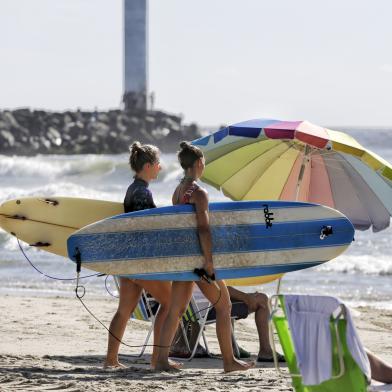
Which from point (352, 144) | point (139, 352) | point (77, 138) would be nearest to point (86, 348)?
point (139, 352)

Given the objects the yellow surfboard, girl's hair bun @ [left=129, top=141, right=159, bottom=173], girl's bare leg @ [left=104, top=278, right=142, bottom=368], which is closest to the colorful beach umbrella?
the yellow surfboard

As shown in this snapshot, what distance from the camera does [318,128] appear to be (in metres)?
6.15

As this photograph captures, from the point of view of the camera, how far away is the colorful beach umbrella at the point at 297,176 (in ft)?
21.8

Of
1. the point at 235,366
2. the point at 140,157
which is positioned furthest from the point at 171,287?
the point at 140,157

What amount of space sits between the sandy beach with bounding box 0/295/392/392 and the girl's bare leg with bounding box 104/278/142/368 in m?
0.11

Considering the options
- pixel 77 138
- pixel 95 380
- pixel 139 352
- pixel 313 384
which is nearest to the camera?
pixel 313 384

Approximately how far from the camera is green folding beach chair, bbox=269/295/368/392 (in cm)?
419

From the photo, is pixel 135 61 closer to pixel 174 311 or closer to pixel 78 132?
pixel 78 132

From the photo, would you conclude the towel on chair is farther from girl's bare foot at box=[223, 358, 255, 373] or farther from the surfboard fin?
girl's bare foot at box=[223, 358, 255, 373]

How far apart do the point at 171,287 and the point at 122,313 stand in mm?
291

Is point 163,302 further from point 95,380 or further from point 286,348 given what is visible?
point 286,348

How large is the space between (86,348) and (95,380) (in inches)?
62.4

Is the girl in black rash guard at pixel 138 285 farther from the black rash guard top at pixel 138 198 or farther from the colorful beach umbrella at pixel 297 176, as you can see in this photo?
the colorful beach umbrella at pixel 297 176

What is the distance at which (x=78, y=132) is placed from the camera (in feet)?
185
